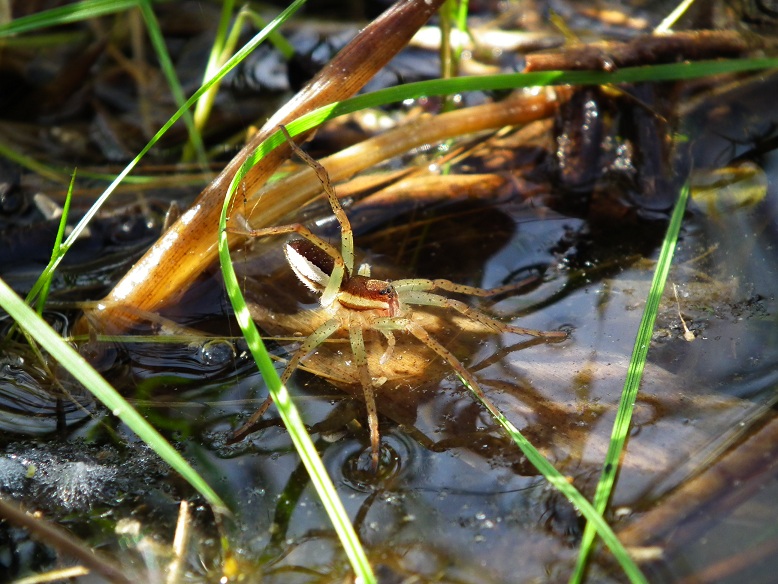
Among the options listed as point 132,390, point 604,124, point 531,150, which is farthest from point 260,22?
point 132,390

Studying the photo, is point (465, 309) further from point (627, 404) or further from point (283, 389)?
point (283, 389)

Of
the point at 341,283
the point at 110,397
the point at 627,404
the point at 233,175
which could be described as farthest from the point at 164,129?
the point at 627,404

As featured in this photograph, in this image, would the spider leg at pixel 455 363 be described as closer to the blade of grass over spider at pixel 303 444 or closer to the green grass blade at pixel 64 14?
the blade of grass over spider at pixel 303 444

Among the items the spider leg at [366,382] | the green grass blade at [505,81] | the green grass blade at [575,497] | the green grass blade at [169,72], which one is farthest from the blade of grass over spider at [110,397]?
the green grass blade at [169,72]

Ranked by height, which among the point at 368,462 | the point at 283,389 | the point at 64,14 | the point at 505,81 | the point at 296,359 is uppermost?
the point at 64,14

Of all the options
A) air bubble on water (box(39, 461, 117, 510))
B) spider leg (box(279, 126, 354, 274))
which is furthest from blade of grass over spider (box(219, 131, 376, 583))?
air bubble on water (box(39, 461, 117, 510))

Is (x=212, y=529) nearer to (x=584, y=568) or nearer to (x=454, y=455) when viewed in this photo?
(x=454, y=455)
